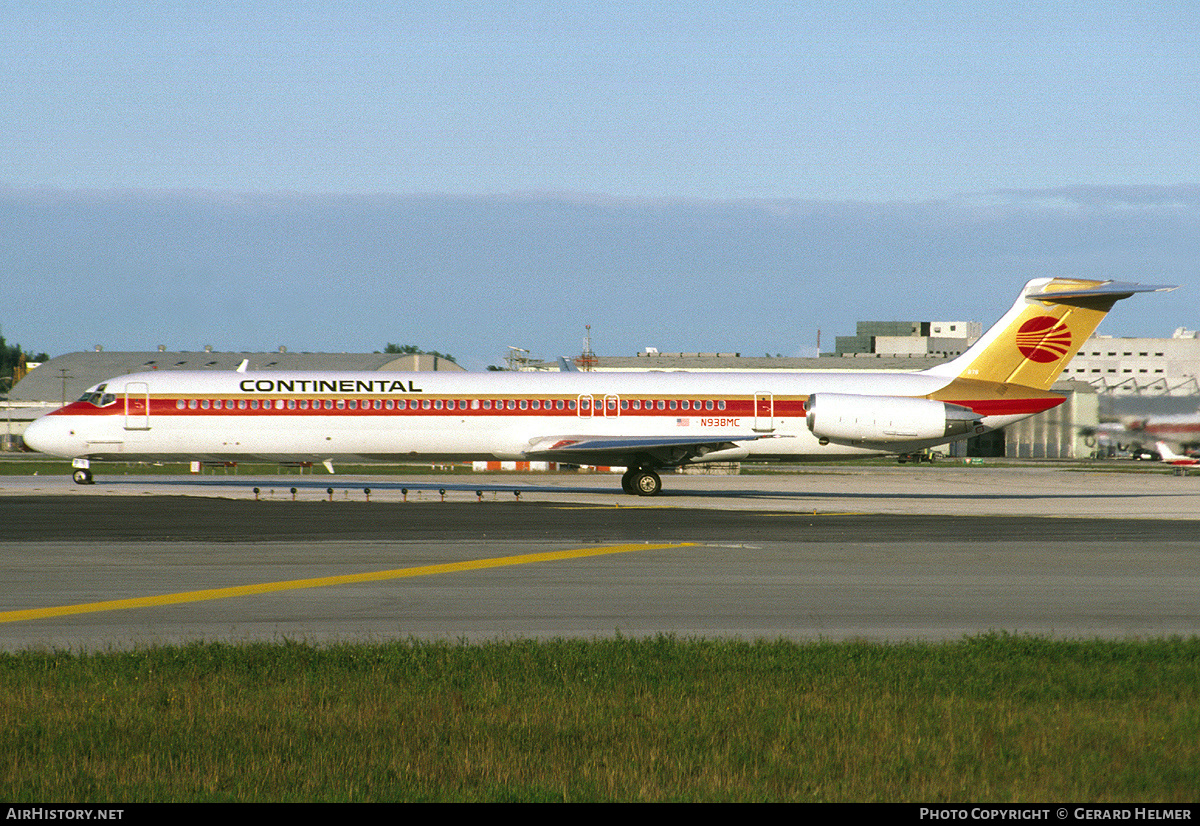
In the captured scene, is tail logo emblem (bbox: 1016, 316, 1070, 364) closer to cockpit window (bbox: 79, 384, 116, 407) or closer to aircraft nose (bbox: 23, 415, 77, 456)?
cockpit window (bbox: 79, 384, 116, 407)

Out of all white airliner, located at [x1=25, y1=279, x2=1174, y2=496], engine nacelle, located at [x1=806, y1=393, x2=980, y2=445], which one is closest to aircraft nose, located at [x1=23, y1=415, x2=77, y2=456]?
white airliner, located at [x1=25, y1=279, x2=1174, y2=496]

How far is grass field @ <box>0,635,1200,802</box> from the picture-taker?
622 cm

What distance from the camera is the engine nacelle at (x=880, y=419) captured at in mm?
31922

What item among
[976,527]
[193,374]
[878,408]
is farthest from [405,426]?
[976,527]

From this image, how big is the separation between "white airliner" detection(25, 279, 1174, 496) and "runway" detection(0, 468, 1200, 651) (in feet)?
6.47

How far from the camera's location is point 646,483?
3350 cm

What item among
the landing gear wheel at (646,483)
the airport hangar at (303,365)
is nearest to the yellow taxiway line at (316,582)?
the landing gear wheel at (646,483)

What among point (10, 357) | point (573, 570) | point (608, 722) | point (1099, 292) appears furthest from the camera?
point (10, 357)

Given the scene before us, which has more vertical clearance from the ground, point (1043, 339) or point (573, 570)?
point (1043, 339)

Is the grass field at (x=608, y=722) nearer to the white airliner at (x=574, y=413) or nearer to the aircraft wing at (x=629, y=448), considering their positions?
the aircraft wing at (x=629, y=448)

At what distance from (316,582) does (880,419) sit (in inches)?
824

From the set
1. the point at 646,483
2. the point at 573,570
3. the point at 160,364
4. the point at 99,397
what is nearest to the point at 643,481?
the point at 646,483

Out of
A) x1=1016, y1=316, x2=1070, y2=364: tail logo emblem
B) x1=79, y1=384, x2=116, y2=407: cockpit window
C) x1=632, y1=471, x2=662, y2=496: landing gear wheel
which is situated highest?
x1=1016, y1=316, x2=1070, y2=364: tail logo emblem

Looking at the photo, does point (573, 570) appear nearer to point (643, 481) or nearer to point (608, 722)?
point (608, 722)
